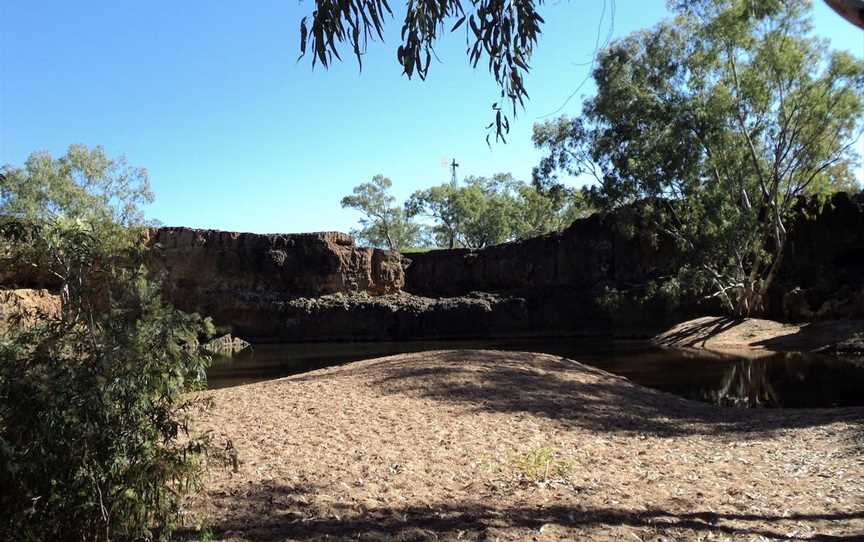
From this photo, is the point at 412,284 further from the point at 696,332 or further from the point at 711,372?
the point at 711,372

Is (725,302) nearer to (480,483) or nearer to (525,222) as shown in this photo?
(480,483)

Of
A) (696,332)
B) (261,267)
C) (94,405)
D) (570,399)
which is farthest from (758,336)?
(261,267)

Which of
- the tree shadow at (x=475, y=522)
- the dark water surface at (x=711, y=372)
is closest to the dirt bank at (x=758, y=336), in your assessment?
the dark water surface at (x=711, y=372)

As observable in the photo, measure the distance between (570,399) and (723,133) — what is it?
19.4 m

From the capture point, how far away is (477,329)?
39.3m

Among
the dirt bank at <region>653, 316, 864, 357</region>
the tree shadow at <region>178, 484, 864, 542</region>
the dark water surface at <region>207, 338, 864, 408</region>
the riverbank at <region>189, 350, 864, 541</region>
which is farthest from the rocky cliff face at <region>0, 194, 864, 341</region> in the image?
the tree shadow at <region>178, 484, 864, 542</region>

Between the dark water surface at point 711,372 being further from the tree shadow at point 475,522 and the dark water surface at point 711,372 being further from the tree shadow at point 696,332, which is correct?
the tree shadow at point 475,522

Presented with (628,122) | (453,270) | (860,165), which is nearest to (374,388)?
(628,122)

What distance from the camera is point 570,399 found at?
10047 mm

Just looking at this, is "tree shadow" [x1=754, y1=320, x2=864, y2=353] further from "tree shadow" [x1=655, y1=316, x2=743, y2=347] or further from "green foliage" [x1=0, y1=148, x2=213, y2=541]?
"green foliage" [x1=0, y1=148, x2=213, y2=541]

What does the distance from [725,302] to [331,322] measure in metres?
23.5

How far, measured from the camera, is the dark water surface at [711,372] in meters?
12.9

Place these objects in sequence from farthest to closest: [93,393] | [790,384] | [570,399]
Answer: [790,384], [570,399], [93,393]

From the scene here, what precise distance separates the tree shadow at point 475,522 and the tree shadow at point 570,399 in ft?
11.5
